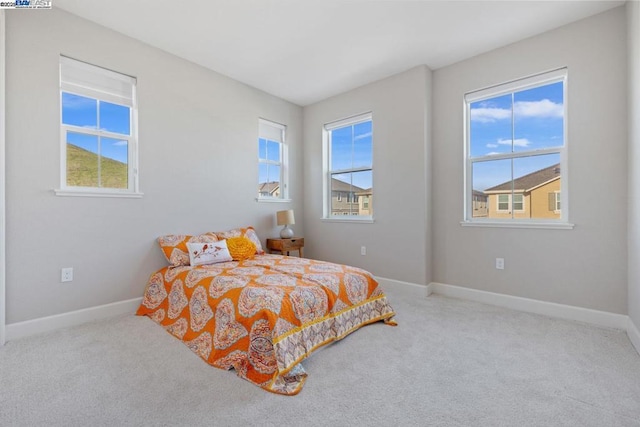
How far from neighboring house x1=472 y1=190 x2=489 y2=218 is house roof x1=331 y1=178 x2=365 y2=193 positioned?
1446mm

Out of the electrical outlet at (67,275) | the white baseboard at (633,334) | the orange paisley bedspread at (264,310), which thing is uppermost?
the electrical outlet at (67,275)

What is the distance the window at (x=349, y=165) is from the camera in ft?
13.6

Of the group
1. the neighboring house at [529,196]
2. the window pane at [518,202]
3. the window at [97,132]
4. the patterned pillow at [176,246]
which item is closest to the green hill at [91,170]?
the window at [97,132]

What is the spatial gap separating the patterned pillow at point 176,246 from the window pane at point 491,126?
322 centimetres

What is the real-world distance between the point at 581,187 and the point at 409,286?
1.94 metres

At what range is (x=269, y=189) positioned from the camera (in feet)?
14.3

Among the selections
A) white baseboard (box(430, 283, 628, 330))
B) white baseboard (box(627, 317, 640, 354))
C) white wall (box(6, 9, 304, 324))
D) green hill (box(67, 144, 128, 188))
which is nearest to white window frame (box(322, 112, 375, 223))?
white wall (box(6, 9, 304, 324))

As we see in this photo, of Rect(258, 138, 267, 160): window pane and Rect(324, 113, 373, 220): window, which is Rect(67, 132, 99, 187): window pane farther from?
Rect(324, 113, 373, 220): window

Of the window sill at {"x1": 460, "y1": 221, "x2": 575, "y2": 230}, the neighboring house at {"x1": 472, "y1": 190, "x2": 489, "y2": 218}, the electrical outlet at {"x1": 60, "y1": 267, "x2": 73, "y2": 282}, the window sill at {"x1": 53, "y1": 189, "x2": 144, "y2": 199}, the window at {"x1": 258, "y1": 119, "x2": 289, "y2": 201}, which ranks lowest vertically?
the electrical outlet at {"x1": 60, "y1": 267, "x2": 73, "y2": 282}

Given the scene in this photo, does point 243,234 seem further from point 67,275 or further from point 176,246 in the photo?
point 67,275

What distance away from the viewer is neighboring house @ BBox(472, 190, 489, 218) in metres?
3.29

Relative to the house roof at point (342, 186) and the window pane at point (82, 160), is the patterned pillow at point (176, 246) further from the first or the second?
the house roof at point (342, 186)

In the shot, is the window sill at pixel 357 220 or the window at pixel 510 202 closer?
the window at pixel 510 202

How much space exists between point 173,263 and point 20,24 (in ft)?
7.50
